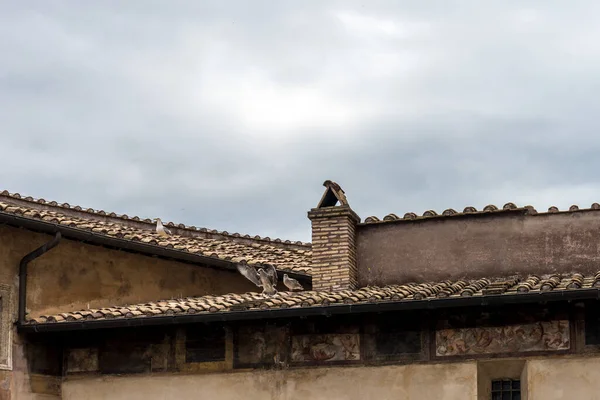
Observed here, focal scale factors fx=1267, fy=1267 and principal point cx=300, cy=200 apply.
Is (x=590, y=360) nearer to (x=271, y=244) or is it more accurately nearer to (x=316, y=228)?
(x=316, y=228)

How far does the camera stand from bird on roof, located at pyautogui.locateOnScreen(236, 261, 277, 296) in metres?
16.6

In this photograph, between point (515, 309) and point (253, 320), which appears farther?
point (253, 320)

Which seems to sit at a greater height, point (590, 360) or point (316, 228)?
point (316, 228)

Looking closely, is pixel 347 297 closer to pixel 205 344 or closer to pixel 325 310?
pixel 325 310

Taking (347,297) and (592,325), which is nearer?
(592,325)

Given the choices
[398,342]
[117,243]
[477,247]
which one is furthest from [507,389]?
[117,243]

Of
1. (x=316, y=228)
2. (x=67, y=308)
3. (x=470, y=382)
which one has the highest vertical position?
(x=316, y=228)

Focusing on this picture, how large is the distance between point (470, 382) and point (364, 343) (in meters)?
1.36

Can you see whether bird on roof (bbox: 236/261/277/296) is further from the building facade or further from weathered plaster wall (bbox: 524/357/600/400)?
weathered plaster wall (bbox: 524/357/600/400)

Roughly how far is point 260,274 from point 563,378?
4.60 metres

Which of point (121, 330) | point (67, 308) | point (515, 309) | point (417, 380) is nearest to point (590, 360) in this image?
point (515, 309)

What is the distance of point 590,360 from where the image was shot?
1367cm

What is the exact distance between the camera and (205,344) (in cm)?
1542

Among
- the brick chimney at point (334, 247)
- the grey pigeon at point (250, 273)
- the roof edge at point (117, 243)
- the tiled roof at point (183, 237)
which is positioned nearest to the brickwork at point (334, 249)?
the brick chimney at point (334, 247)
